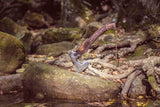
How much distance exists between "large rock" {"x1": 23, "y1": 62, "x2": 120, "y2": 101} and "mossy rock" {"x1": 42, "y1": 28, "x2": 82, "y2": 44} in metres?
4.26

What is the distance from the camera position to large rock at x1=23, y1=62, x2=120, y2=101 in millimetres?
4059

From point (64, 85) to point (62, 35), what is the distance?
16.2ft

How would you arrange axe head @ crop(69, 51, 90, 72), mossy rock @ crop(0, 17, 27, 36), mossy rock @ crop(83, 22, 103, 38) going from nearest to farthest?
axe head @ crop(69, 51, 90, 72)
mossy rock @ crop(83, 22, 103, 38)
mossy rock @ crop(0, 17, 27, 36)

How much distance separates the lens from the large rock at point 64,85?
4059 millimetres

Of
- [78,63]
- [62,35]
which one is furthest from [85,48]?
[62,35]

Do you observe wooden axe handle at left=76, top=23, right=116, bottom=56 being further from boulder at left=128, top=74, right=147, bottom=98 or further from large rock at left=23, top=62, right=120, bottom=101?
boulder at left=128, top=74, right=147, bottom=98

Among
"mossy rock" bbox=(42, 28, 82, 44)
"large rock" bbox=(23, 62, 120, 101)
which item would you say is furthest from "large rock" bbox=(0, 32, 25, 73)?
"mossy rock" bbox=(42, 28, 82, 44)

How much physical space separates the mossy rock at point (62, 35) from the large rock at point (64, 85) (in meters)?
4.26

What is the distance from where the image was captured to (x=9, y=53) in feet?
17.7

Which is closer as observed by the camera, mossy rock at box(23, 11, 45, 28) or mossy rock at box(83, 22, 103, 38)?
mossy rock at box(83, 22, 103, 38)

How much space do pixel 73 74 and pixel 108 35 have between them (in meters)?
3.16

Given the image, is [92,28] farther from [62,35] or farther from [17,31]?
[17,31]

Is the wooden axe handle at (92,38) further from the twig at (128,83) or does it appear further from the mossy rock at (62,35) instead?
the mossy rock at (62,35)

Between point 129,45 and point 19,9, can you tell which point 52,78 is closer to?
point 129,45
